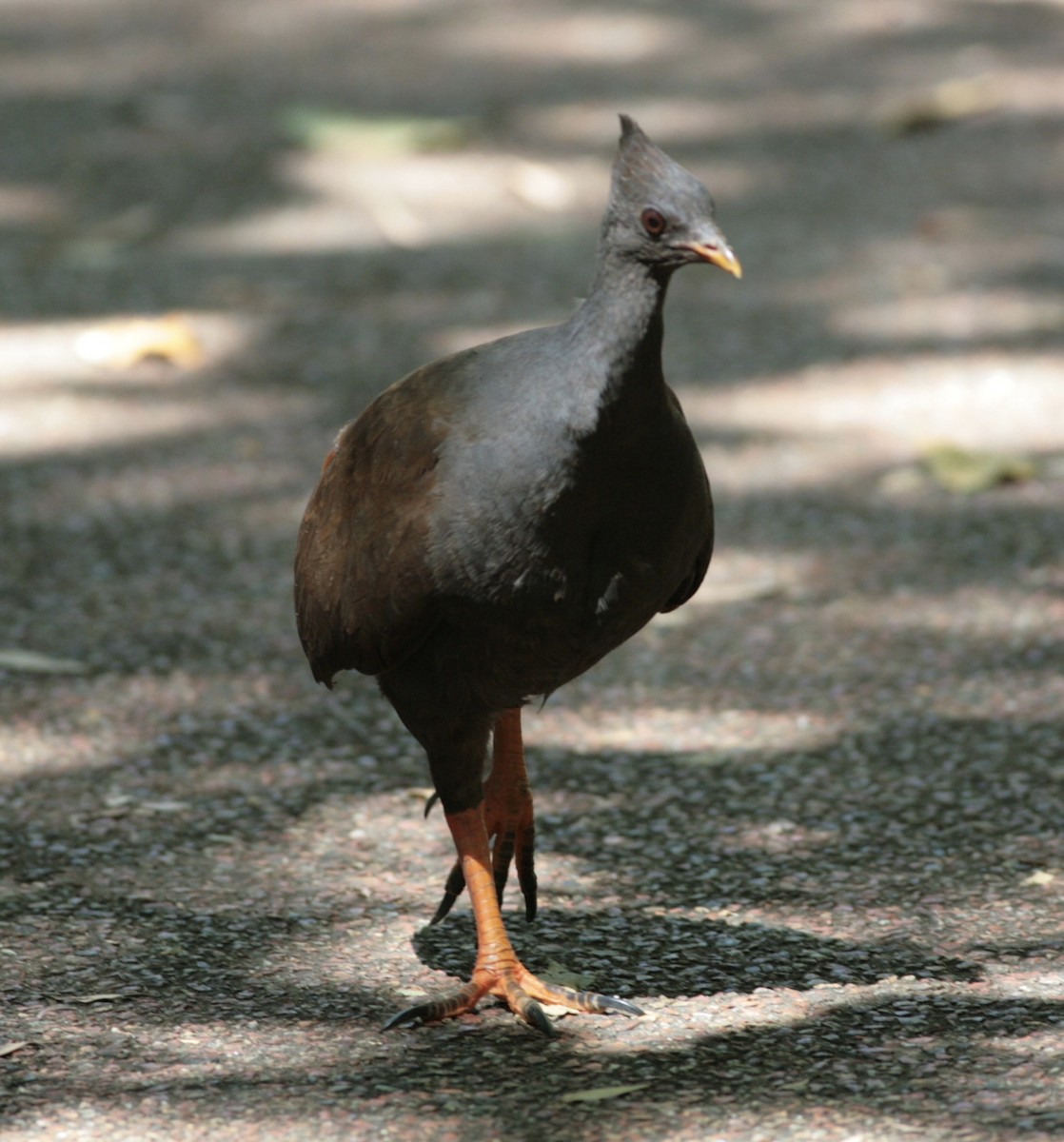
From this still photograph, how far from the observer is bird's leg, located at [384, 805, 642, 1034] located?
12.1ft

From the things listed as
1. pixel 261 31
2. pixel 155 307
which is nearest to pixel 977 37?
pixel 261 31

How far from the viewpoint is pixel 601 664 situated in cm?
562

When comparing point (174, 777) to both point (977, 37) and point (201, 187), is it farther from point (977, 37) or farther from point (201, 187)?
point (977, 37)

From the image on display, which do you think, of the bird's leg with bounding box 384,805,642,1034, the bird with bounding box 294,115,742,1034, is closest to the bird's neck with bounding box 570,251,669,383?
the bird with bounding box 294,115,742,1034

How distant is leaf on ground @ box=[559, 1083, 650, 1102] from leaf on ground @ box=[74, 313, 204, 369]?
A: 4846 mm

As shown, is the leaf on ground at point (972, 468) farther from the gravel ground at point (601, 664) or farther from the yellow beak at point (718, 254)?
the yellow beak at point (718, 254)

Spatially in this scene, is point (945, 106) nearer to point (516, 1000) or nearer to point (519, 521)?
point (519, 521)

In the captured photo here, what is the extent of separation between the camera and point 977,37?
34.8 ft

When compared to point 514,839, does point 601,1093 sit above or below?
below

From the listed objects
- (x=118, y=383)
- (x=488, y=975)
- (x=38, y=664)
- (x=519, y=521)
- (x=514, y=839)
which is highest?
(x=118, y=383)

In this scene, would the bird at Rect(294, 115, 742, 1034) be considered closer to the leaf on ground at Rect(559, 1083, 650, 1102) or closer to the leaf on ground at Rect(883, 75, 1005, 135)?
the leaf on ground at Rect(559, 1083, 650, 1102)

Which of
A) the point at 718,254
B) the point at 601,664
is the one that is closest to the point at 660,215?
the point at 718,254

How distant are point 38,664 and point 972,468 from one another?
3.24 metres

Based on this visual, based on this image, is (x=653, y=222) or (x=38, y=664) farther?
(x=38, y=664)
